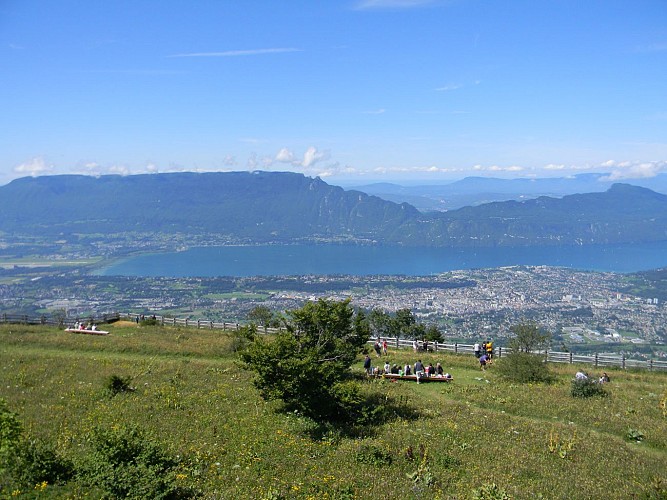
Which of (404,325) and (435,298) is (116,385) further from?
(435,298)

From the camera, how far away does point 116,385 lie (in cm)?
1802

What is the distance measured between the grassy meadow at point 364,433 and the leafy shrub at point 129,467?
36 cm

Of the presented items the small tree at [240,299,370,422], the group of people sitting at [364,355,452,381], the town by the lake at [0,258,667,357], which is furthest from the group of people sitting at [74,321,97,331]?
the town by the lake at [0,258,667,357]

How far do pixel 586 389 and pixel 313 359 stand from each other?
1254 cm

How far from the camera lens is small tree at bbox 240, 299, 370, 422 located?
1523 cm

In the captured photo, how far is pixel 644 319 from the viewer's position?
92312mm

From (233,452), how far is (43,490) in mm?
4289

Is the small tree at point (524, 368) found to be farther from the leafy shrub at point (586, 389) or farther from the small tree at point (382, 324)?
the small tree at point (382, 324)

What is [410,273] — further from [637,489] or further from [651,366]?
[637,489]

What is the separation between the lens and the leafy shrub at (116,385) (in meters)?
17.8

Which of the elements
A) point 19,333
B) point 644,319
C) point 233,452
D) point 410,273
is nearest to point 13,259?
point 410,273

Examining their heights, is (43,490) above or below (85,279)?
above

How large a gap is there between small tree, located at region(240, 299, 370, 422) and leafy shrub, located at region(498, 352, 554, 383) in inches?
416

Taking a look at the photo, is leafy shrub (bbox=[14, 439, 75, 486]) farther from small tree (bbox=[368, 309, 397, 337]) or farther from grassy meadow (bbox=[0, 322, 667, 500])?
small tree (bbox=[368, 309, 397, 337])
